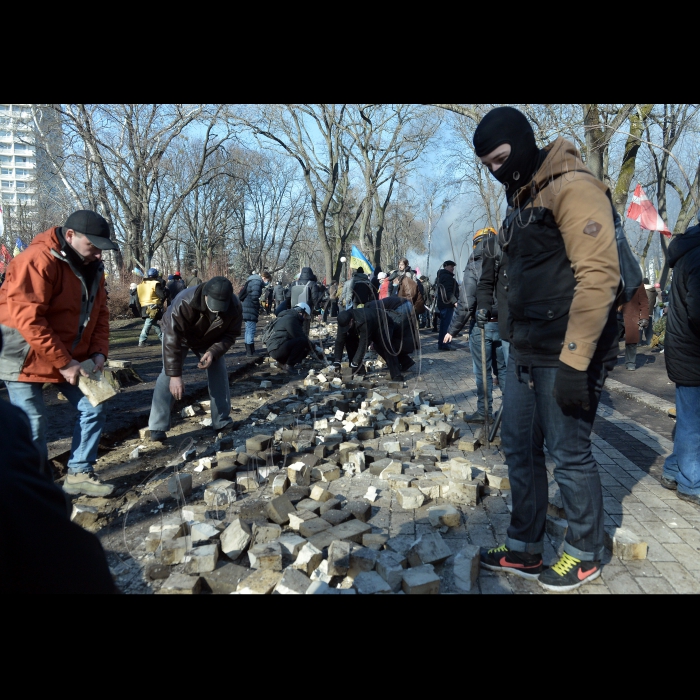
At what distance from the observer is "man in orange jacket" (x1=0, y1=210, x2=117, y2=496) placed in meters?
3.79

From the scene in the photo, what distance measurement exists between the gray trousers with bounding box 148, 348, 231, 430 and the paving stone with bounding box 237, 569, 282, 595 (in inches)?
124

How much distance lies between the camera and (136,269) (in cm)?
2403

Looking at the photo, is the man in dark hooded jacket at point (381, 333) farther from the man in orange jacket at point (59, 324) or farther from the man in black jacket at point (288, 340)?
the man in orange jacket at point (59, 324)

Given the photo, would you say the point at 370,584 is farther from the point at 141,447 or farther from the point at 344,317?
the point at 344,317

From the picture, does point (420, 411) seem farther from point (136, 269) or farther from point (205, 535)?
point (136, 269)

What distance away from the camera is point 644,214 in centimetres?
1479

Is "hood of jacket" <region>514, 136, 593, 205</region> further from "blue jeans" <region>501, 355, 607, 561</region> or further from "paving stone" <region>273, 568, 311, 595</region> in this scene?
"paving stone" <region>273, 568, 311, 595</region>

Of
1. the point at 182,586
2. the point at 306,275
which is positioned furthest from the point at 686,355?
the point at 306,275

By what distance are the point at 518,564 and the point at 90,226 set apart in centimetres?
371

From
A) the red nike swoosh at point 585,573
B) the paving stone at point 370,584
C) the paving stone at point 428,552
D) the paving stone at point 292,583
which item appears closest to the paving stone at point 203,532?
the paving stone at point 292,583

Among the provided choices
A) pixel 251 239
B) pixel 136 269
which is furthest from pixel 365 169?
pixel 251 239

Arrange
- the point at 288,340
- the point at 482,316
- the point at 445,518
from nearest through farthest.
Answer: the point at 445,518 < the point at 482,316 < the point at 288,340

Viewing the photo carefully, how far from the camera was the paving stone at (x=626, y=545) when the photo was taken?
3025 millimetres

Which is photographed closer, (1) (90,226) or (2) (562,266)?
(2) (562,266)
